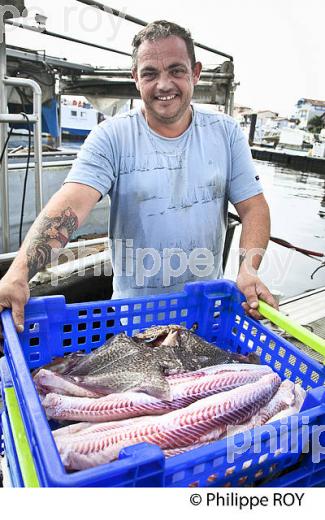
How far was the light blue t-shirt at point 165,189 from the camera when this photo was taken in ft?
6.81

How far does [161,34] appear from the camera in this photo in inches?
78.5

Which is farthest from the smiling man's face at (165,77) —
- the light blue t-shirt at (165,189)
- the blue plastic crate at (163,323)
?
the blue plastic crate at (163,323)

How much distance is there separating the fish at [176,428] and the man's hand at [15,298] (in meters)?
0.42

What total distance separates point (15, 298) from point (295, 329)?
958 mm

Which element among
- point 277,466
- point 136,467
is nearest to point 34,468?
point 136,467

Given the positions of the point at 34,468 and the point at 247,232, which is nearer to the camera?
the point at 34,468

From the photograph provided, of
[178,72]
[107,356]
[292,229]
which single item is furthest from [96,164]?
[292,229]

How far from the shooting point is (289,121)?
64.2 metres

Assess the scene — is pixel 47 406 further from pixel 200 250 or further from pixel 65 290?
pixel 65 290

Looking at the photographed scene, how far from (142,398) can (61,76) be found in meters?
5.65

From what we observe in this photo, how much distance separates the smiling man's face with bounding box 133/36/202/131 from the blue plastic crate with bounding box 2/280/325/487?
0.90 meters

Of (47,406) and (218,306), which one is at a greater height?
(218,306)

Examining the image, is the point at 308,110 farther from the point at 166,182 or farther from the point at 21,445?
the point at 21,445

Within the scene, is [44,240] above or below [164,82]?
below
